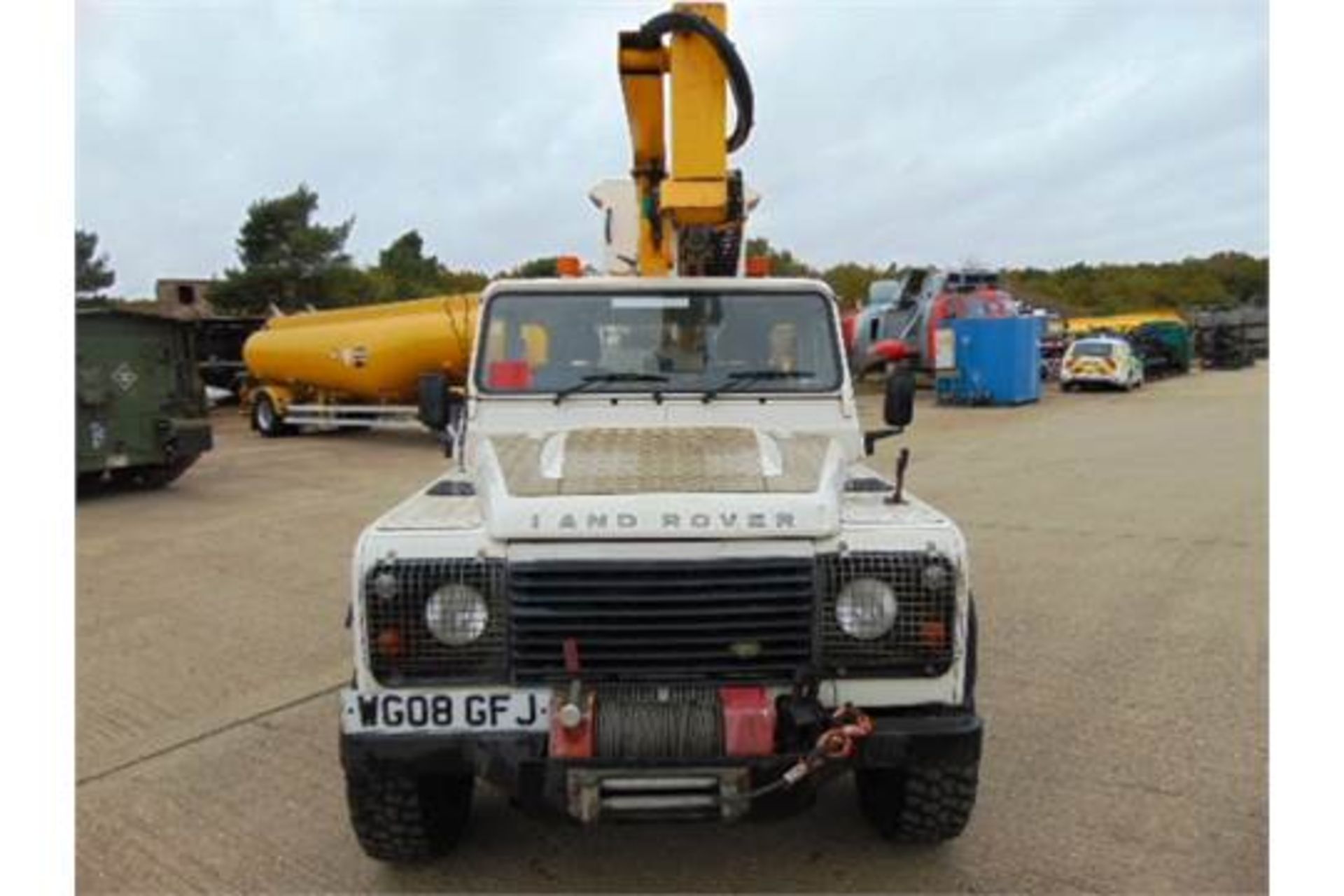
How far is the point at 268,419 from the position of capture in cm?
1736

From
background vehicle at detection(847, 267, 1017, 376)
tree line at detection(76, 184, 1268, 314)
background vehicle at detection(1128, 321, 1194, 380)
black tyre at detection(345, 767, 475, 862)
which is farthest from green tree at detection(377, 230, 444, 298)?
black tyre at detection(345, 767, 475, 862)

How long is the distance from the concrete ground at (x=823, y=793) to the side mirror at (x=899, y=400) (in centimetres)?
130

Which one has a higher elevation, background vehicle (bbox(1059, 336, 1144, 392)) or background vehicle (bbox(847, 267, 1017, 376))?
background vehicle (bbox(847, 267, 1017, 376))

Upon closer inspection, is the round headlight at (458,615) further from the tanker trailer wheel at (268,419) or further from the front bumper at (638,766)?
the tanker trailer wheel at (268,419)

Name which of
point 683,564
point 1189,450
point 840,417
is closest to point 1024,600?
point 840,417

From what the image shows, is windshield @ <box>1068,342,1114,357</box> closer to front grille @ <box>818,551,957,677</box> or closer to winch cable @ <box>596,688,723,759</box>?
front grille @ <box>818,551,957,677</box>

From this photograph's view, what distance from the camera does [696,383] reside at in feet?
13.2

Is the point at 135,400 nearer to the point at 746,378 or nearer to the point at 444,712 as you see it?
the point at 746,378

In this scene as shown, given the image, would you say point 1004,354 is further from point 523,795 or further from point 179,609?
point 523,795

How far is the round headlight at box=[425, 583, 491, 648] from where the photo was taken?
2779 millimetres

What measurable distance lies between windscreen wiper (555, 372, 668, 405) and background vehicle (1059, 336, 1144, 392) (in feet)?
76.9

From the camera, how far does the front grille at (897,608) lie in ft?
9.15

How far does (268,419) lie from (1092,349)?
63.7ft

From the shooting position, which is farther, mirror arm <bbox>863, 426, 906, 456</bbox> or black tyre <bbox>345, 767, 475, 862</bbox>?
mirror arm <bbox>863, 426, 906, 456</bbox>
